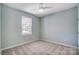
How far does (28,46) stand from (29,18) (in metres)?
0.61

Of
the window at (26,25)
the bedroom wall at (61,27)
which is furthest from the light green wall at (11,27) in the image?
the bedroom wall at (61,27)

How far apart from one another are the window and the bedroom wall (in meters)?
0.27

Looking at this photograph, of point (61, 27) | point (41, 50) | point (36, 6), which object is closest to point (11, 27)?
point (36, 6)

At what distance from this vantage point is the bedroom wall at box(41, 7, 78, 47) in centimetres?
146

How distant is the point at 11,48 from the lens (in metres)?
1.43

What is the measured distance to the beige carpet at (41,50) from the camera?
1468 mm

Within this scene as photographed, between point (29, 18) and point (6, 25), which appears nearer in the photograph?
point (6, 25)

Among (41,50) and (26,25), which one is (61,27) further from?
(26,25)

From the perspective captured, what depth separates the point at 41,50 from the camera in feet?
4.95

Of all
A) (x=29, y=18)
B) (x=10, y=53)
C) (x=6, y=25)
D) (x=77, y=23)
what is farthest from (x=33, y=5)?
(x=10, y=53)

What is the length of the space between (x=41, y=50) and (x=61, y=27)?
25.8 inches

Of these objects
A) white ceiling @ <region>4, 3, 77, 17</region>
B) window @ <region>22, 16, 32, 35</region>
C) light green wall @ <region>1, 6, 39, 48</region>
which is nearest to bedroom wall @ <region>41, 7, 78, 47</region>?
white ceiling @ <region>4, 3, 77, 17</region>

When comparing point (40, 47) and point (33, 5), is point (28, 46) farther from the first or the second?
point (33, 5)

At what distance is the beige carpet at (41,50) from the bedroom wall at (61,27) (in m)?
0.13
